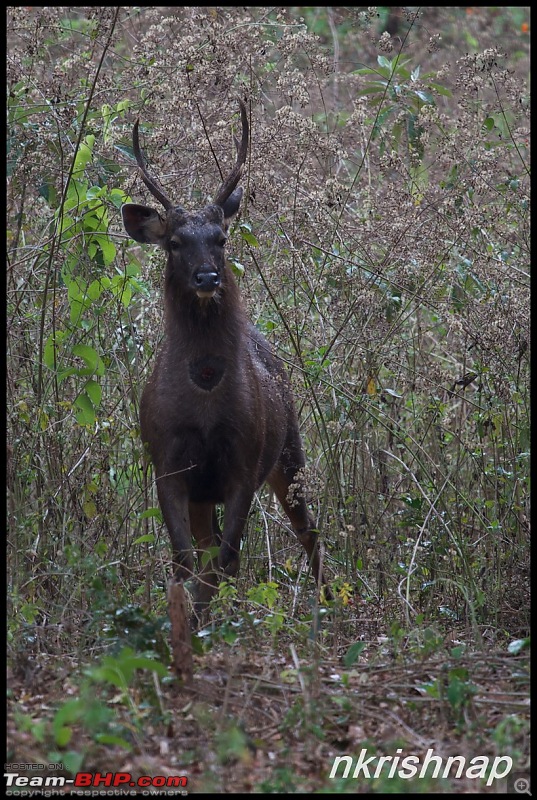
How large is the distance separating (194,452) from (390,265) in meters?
1.56

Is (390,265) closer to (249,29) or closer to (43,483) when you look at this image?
(249,29)

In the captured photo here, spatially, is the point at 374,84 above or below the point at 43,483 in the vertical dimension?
above

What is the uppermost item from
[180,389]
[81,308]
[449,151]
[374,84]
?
[374,84]

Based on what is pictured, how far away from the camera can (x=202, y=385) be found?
21.1ft

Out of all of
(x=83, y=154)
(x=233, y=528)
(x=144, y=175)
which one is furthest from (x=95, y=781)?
(x=83, y=154)

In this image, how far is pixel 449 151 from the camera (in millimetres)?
6492

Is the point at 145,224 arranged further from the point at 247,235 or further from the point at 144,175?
the point at 247,235

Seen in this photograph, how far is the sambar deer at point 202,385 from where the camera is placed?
6301 millimetres

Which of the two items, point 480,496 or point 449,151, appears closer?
point 449,151

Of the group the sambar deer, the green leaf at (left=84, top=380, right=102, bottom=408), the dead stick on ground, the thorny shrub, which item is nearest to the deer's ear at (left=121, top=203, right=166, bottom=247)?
the sambar deer

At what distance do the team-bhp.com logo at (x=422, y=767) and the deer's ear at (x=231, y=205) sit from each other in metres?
3.34

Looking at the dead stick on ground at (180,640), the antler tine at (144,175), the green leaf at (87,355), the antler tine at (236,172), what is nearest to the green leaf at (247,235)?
the antler tine at (236,172)

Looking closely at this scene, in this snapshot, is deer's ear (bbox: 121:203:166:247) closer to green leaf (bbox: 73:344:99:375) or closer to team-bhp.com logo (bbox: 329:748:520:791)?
green leaf (bbox: 73:344:99:375)

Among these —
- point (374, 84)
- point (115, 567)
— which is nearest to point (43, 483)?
point (115, 567)
